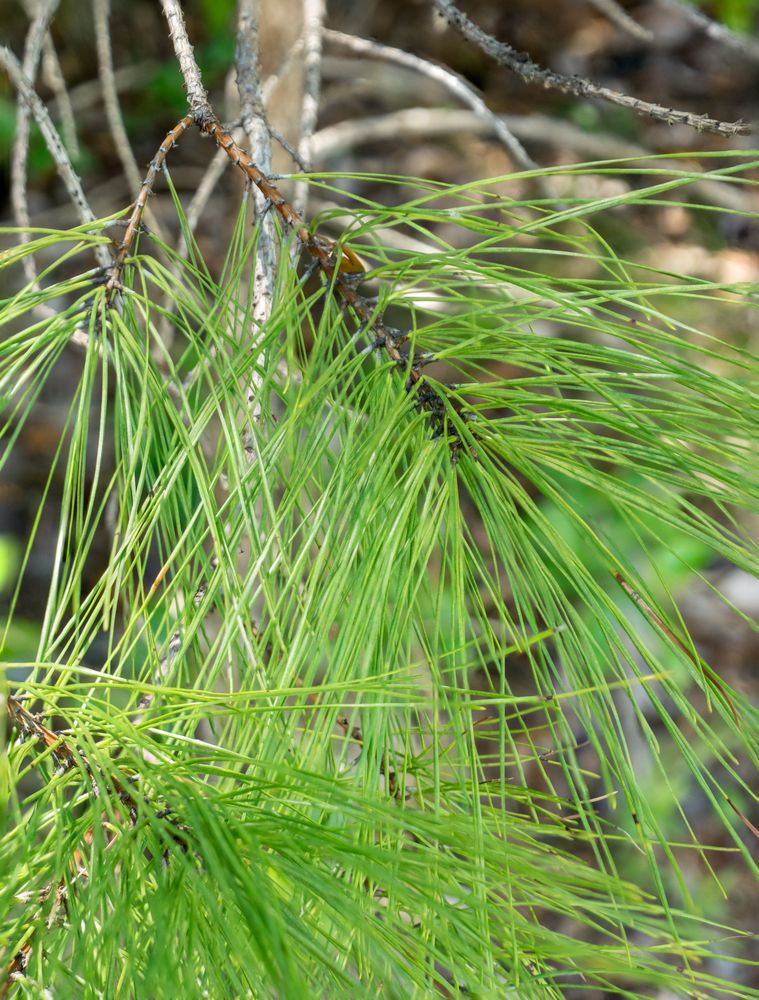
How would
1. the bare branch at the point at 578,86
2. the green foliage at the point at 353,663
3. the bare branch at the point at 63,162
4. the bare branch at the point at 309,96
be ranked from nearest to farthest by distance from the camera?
the green foliage at the point at 353,663, the bare branch at the point at 578,86, the bare branch at the point at 63,162, the bare branch at the point at 309,96

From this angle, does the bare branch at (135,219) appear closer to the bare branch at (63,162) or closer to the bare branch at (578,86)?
the bare branch at (63,162)

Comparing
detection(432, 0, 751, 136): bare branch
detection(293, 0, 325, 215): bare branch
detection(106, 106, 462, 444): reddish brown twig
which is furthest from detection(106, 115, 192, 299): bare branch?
detection(293, 0, 325, 215): bare branch

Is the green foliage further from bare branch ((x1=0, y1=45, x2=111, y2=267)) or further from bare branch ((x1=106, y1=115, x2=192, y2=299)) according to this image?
bare branch ((x1=0, y1=45, x2=111, y2=267))

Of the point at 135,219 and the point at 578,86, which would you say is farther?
the point at 578,86

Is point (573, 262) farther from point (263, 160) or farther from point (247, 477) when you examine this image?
point (247, 477)

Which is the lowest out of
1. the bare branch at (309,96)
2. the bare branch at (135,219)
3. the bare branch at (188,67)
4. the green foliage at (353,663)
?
the green foliage at (353,663)

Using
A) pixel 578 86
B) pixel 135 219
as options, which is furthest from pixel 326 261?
pixel 578 86

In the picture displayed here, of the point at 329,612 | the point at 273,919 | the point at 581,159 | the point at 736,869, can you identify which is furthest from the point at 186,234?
the point at 581,159

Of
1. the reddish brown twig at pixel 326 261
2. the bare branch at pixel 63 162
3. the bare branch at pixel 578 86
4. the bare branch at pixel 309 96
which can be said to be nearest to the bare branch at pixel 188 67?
the reddish brown twig at pixel 326 261

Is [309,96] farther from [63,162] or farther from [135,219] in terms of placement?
[135,219]
